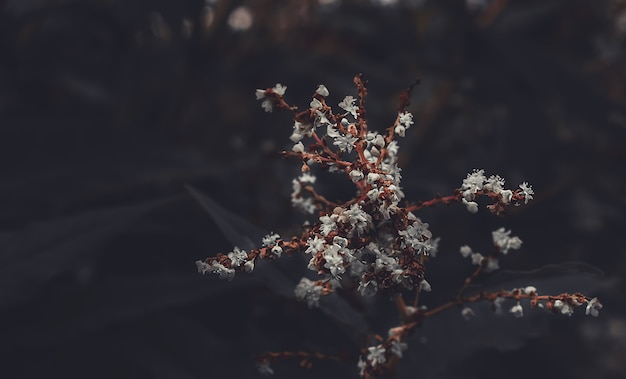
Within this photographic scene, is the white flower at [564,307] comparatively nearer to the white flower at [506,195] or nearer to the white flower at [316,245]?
the white flower at [506,195]

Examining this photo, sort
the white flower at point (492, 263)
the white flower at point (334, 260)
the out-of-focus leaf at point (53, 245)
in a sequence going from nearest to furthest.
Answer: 1. the white flower at point (334, 260)
2. the white flower at point (492, 263)
3. the out-of-focus leaf at point (53, 245)

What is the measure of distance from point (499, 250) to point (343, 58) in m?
1.35

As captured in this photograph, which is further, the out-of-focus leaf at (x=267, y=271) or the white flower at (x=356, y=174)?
the out-of-focus leaf at (x=267, y=271)

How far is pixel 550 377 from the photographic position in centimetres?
112

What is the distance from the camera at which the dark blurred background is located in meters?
0.95

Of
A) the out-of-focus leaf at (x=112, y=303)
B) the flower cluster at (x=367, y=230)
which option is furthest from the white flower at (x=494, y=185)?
the out-of-focus leaf at (x=112, y=303)

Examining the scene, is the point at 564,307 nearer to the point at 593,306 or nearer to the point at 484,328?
the point at 593,306

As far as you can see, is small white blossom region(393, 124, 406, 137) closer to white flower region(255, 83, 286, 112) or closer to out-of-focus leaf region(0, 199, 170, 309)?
white flower region(255, 83, 286, 112)

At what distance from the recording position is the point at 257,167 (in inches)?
64.4

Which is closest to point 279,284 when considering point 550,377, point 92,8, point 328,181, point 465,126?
point 550,377

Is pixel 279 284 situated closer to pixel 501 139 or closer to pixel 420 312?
pixel 420 312

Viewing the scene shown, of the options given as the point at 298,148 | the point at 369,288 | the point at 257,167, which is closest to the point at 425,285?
the point at 369,288

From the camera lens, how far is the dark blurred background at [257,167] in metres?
0.95

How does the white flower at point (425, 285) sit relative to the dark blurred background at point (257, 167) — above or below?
below
